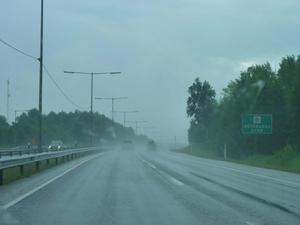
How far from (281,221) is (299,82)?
67505mm

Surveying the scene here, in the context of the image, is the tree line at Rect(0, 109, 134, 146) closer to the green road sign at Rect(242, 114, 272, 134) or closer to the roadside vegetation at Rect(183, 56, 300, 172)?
the roadside vegetation at Rect(183, 56, 300, 172)

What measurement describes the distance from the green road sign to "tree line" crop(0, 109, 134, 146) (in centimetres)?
4733

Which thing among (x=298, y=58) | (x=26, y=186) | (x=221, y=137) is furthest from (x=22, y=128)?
(x=26, y=186)

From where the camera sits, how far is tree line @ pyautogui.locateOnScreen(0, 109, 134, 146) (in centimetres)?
11000

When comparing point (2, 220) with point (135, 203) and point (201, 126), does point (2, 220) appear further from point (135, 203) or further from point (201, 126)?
point (201, 126)

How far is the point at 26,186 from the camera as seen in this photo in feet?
81.9

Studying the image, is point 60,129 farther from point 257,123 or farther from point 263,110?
point 257,123

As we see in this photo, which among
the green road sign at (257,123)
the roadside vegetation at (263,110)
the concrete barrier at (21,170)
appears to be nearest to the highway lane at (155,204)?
the concrete barrier at (21,170)

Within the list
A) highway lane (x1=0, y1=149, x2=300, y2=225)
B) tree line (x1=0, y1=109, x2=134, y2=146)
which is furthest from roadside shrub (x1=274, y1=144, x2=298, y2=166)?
tree line (x1=0, y1=109, x2=134, y2=146)

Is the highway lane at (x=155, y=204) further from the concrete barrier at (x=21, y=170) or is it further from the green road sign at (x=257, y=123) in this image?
the green road sign at (x=257, y=123)

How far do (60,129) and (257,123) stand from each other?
8697cm

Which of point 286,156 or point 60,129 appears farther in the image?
point 60,129

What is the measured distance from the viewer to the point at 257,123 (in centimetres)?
6056

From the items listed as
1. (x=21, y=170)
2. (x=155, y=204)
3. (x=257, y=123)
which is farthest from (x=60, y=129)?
(x=155, y=204)
